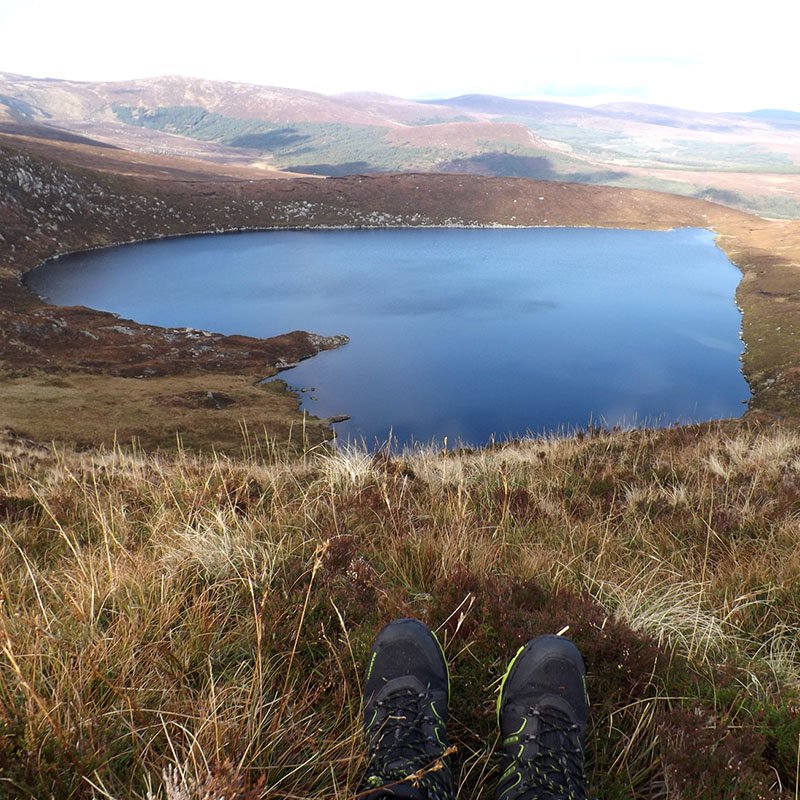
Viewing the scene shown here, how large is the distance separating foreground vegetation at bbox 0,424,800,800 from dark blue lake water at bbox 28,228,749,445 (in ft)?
40.2

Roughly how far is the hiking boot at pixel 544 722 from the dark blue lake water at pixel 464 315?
13.9 meters

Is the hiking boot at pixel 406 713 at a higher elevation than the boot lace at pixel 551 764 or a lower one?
higher

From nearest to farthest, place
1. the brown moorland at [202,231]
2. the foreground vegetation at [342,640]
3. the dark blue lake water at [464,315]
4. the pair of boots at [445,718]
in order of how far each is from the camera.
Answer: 1. the foreground vegetation at [342,640]
2. the pair of boots at [445,718]
3. the brown moorland at [202,231]
4. the dark blue lake water at [464,315]

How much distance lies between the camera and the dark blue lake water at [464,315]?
1342 inches

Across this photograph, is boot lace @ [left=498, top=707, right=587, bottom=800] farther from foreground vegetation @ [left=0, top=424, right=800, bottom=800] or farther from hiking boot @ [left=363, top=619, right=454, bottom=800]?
hiking boot @ [left=363, top=619, right=454, bottom=800]

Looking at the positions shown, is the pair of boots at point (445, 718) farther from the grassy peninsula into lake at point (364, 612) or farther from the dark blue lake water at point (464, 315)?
the dark blue lake water at point (464, 315)

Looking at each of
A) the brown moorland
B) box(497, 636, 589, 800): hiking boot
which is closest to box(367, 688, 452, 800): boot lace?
box(497, 636, 589, 800): hiking boot

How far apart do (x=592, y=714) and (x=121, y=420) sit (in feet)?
103

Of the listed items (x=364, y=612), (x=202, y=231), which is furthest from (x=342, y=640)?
(x=202, y=231)

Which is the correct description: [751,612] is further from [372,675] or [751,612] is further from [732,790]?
[372,675]

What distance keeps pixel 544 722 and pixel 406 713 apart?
0.57 metres

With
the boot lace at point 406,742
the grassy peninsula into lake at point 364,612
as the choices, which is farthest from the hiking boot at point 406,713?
the grassy peninsula into lake at point 364,612

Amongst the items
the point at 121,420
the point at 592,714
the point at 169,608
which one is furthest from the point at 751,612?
the point at 121,420

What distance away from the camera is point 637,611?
3029 mm
